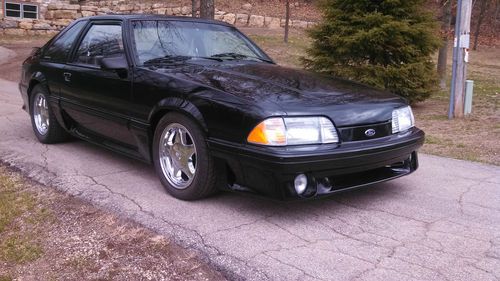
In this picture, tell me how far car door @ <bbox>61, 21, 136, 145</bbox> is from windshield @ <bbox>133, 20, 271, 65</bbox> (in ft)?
0.73

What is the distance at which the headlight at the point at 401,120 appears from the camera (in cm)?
421

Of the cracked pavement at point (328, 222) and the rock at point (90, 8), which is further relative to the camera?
the rock at point (90, 8)

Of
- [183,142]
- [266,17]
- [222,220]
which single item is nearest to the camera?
[222,220]

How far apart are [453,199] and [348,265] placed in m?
1.72

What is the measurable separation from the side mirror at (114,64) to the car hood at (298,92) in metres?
0.36

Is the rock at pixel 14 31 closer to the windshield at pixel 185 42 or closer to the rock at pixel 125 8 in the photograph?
the rock at pixel 125 8

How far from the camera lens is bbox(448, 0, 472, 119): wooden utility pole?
27.0 feet

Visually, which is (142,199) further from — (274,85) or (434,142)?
(434,142)

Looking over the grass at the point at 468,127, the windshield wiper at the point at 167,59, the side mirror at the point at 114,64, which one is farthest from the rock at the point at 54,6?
the windshield wiper at the point at 167,59

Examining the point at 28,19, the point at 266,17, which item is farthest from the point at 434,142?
the point at 266,17

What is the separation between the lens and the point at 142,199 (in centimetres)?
431

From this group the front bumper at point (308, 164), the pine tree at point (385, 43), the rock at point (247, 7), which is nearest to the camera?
the front bumper at point (308, 164)

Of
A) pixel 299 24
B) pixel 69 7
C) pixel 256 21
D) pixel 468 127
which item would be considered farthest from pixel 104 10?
pixel 468 127

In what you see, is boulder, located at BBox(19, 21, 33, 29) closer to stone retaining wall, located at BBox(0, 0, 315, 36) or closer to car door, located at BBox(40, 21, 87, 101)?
stone retaining wall, located at BBox(0, 0, 315, 36)
